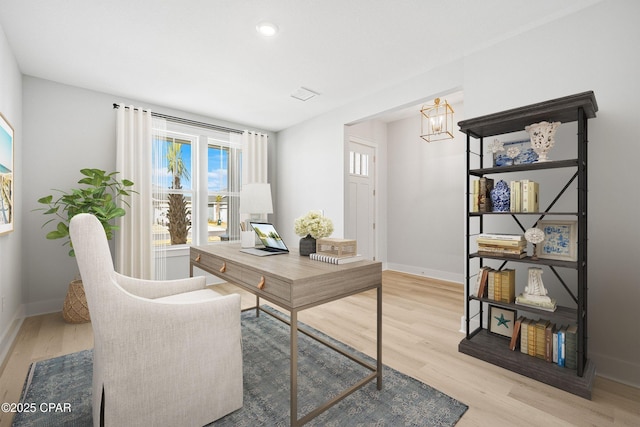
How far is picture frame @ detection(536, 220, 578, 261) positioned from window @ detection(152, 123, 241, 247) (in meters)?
3.79

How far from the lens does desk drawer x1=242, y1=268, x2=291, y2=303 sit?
1480 millimetres

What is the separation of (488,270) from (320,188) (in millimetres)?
2604

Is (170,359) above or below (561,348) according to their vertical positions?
above

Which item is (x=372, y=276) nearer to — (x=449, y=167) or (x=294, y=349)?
(x=294, y=349)

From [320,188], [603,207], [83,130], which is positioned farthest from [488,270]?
[83,130]

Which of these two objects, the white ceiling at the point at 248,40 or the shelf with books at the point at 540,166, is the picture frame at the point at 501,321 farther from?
the white ceiling at the point at 248,40

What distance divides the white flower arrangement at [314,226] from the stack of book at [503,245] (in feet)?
4.12

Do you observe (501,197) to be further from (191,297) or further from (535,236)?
(191,297)

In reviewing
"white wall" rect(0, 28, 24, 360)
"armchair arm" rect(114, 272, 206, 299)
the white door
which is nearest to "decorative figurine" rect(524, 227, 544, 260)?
"armchair arm" rect(114, 272, 206, 299)

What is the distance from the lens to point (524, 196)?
210cm

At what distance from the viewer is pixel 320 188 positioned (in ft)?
14.5

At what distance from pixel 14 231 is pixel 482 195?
13.6 feet

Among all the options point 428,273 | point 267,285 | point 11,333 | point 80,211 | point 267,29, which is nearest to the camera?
point 267,285

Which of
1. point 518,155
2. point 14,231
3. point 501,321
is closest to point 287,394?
point 501,321
